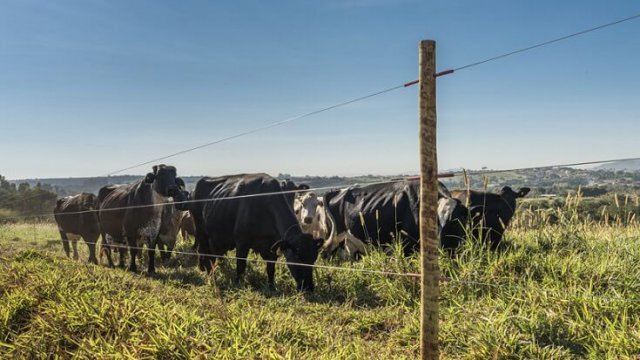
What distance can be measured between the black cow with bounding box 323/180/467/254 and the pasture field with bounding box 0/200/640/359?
1351 millimetres

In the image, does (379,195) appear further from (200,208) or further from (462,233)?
(200,208)

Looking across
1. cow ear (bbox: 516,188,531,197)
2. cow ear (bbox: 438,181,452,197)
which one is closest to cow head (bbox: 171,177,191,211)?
cow ear (bbox: 438,181,452,197)

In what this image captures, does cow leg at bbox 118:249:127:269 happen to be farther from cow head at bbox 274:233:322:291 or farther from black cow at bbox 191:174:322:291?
cow head at bbox 274:233:322:291

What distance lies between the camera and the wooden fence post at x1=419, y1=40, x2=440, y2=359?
2.77 m

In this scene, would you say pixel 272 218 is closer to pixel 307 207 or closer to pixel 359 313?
pixel 359 313

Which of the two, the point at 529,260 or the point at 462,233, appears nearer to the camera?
the point at 529,260

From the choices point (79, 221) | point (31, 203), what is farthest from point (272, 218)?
point (31, 203)

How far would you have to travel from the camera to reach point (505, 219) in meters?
9.00

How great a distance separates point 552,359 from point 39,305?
5.41 meters

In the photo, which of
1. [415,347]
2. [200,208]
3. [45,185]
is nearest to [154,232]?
[200,208]

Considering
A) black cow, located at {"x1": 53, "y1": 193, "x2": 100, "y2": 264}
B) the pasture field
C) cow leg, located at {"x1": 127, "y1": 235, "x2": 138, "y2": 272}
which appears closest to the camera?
the pasture field

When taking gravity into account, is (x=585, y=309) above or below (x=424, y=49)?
below

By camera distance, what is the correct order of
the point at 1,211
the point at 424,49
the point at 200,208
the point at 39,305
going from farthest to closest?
the point at 1,211 < the point at 200,208 < the point at 39,305 < the point at 424,49

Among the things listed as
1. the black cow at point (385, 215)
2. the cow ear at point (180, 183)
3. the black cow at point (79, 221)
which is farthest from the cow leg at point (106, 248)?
the black cow at point (385, 215)
